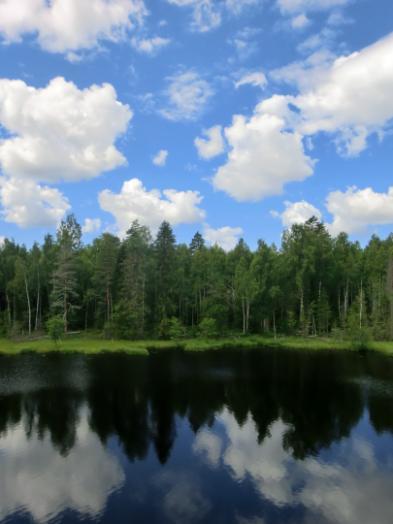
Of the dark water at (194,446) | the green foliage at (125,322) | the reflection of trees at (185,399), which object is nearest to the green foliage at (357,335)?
the reflection of trees at (185,399)

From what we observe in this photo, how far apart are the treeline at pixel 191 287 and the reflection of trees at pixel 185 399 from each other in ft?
70.3

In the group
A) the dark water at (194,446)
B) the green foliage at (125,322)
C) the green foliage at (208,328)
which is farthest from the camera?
the green foliage at (208,328)

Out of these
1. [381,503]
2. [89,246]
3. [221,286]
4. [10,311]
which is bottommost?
[381,503]

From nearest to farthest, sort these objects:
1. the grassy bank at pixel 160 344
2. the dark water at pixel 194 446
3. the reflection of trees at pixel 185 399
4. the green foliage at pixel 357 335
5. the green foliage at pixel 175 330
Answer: the dark water at pixel 194 446 < the reflection of trees at pixel 185 399 < the grassy bank at pixel 160 344 < the green foliage at pixel 357 335 < the green foliage at pixel 175 330

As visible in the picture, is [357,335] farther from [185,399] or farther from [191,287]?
[185,399]

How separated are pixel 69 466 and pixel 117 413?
8.67 metres

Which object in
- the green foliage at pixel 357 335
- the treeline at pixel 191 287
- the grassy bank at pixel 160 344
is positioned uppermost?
the treeline at pixel 191 287

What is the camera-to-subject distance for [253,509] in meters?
18.3

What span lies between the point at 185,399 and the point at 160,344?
31.4 meters

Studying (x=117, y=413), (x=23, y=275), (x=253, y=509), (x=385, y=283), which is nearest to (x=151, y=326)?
(x=23, y=275)

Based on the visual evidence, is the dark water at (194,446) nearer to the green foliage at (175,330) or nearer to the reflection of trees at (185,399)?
the reflection of trees at (185,399)

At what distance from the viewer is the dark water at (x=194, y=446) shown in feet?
60.8

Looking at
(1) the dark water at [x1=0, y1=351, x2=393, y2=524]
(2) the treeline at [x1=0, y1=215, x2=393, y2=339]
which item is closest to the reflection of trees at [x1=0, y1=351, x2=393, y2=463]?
(1) the dark water at [x1=0, y1=351, x2=393, y2=524]

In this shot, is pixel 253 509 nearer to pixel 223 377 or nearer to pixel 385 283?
pixel 223 377
